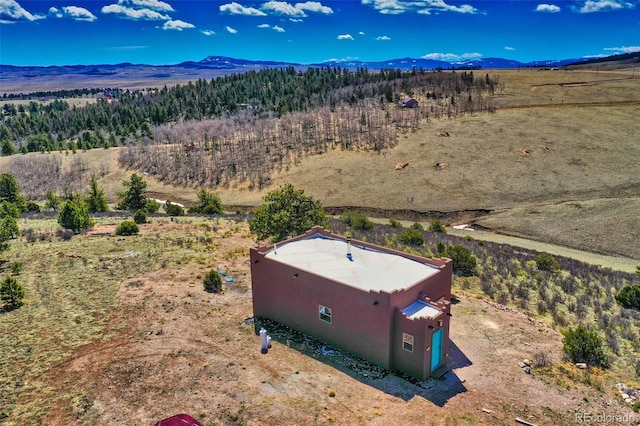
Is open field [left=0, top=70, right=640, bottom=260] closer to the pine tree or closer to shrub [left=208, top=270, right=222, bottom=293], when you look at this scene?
the pine tree

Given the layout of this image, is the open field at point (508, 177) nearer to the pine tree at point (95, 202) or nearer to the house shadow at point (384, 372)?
the pine tree at point (95, 202)

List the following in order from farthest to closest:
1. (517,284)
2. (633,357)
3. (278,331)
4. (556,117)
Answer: (556,117) → (517,284) → (278,331) → (633,357)

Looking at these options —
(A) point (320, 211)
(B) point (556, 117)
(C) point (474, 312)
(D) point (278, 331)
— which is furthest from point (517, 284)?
(B) point (556, 117)

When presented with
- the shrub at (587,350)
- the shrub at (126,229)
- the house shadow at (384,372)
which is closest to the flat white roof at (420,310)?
the house shadow at (384,372)

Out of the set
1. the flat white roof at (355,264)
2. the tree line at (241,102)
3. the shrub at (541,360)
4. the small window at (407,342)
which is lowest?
the shrub at (541,360)

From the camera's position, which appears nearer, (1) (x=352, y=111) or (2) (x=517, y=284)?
(2) (x=517, y=284)

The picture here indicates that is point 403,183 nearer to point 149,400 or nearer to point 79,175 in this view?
point 149,400

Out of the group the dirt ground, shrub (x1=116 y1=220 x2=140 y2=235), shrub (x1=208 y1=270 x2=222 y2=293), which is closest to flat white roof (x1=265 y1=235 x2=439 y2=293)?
the dirt ground
